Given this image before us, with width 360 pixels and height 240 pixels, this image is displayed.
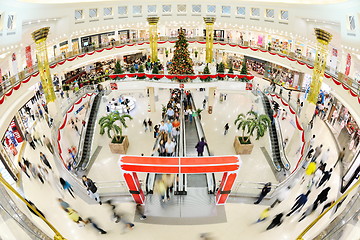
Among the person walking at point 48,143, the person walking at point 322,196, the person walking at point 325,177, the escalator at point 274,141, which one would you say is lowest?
the escalator at point 274,141

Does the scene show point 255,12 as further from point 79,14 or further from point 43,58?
point 43,58

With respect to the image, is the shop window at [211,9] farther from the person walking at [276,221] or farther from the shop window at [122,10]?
the person walking at [276,221]

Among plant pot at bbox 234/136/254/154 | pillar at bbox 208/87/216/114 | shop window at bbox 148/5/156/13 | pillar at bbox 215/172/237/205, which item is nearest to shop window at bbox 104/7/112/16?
shop window at bbox 148/5/156/13

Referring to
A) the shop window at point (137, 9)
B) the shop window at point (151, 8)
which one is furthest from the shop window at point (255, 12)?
the shop window at point (137, 9)

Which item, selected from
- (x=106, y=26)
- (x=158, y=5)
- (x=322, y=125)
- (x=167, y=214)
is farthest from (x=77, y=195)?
(x=158, y=5)

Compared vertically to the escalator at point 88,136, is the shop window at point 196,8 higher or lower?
higher

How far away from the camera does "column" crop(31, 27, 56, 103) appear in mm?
15180

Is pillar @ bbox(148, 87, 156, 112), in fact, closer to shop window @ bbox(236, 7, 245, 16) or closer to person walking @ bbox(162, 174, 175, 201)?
person walking @ bbox(162, 174, 175, 201)

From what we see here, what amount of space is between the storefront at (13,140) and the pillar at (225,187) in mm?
10463

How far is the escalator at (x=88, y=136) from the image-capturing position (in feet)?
47.3

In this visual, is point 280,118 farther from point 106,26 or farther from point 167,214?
point 106,26

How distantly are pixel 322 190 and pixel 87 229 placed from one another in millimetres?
8354

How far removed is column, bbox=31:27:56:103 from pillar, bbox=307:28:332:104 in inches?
655

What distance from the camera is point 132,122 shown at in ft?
62.4
